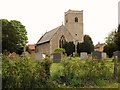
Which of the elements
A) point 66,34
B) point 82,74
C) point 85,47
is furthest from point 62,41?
point 82,74

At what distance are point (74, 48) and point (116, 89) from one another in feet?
146

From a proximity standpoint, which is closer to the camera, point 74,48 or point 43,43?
point 74,48

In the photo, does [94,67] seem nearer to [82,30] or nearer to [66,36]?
[66,36]

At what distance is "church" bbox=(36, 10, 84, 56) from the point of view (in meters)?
60.8

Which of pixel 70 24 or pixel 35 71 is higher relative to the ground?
pixel 70 24

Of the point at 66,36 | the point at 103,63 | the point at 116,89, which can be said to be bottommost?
the point at 116,89

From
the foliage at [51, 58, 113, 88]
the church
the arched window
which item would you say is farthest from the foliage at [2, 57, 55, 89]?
the arched window

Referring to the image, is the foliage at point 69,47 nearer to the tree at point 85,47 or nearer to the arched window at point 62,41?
the tree at point 85,47

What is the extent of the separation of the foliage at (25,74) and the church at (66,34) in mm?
47464

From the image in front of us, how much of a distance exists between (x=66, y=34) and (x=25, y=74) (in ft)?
160

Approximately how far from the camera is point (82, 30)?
69688 mm

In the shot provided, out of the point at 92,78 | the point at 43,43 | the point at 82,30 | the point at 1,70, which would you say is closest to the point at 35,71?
the point at 1,70

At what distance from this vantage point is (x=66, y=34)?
6128cm

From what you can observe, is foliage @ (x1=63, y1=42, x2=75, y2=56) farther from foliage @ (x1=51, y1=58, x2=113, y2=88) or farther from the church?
foliage @ (x1=51, y1=58, x2=113, y2=88)
